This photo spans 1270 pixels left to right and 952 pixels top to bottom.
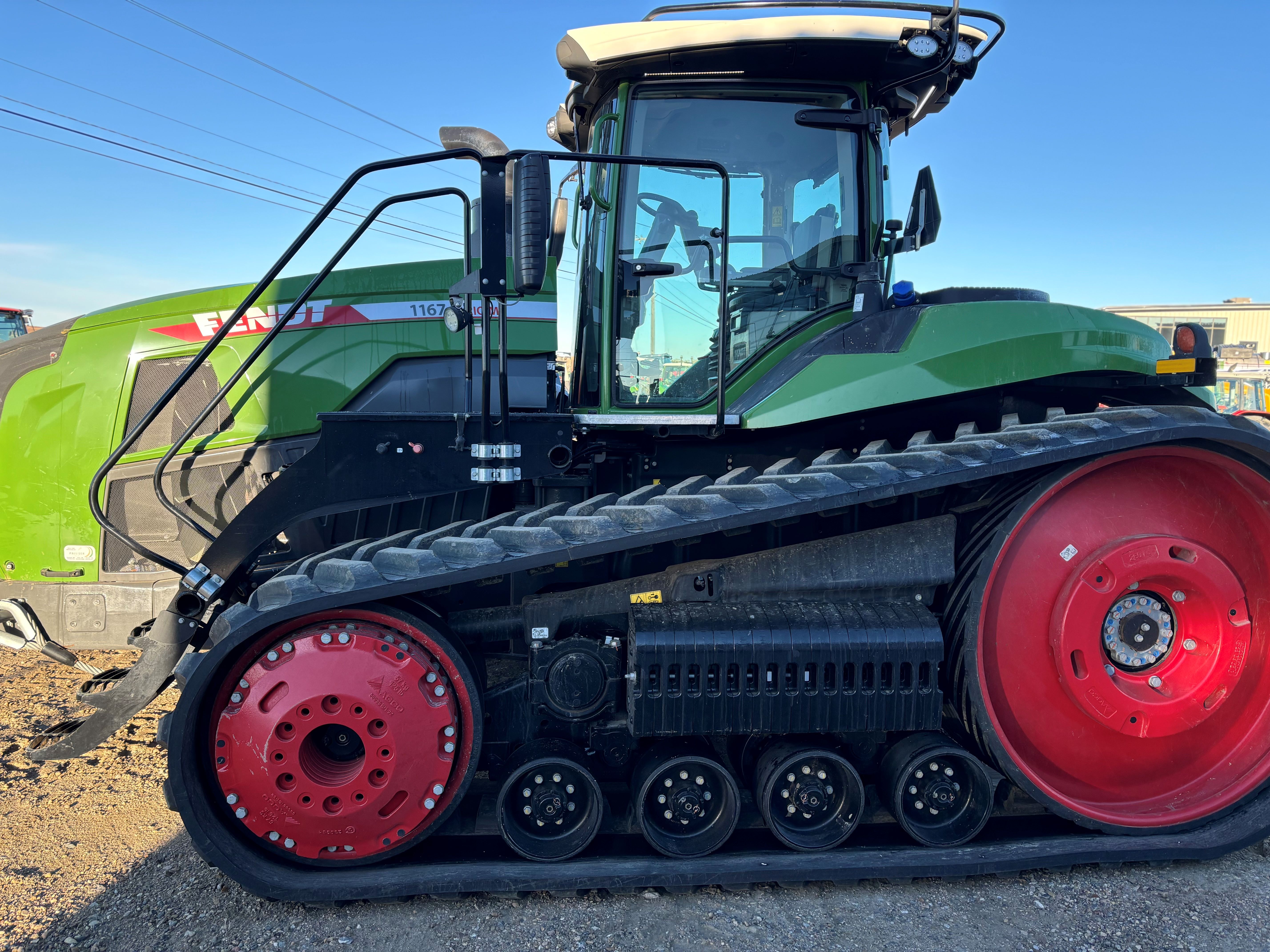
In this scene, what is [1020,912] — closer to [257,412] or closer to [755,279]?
[755,279]

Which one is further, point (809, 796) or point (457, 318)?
point (457, 318)

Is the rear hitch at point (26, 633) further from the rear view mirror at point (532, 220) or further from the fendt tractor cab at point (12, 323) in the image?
the fendt tractor cab at point (12, 323)

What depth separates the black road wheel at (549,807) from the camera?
2.43 meters

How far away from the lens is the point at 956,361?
261 cm

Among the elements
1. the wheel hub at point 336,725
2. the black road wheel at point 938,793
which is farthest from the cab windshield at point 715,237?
the black road wheel at point 938,793

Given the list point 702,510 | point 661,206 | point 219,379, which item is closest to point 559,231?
point 661,206

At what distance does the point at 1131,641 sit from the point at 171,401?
161 inches

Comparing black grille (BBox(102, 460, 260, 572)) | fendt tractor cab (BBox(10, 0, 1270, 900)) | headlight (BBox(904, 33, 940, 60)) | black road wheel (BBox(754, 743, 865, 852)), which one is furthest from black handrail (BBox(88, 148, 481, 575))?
black road wheel (BBox(754, 743, 865, 852))

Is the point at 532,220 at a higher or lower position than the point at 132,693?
higher

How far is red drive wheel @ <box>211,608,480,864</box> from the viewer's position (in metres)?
2.33

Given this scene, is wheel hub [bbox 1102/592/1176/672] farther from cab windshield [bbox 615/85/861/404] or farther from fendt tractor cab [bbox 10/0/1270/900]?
cab windshield [bbox 615/85/861/404]

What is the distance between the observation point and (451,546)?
2.36 metres

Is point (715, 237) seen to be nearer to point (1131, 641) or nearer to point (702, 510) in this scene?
point (702, 510)

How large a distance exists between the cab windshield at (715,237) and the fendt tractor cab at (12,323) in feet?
43.1
